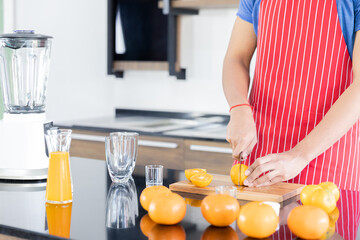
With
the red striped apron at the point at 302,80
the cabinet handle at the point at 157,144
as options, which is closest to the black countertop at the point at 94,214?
the red striped apron at the point at 302,80

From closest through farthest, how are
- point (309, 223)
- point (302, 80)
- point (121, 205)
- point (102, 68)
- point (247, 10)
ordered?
point (309, 223), point (121, 205), point (302, 80), point (247, 10), point (102, 68)

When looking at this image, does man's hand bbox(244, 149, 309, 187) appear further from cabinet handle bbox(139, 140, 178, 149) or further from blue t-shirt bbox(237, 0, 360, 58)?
cabinet handle bbox(139, 140, 178, 149)

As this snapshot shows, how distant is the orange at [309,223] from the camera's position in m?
0.93

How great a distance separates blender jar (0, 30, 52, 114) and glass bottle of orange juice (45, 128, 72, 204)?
0.38 metres

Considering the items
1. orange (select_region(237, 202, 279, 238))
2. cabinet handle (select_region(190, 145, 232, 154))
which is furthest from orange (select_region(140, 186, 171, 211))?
cabinet handle (select_region(190, 145, 232, 154))

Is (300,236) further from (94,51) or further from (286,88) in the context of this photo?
(94,51)

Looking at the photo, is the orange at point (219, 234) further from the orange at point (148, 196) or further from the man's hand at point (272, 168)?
the man's hand at point (272, 168)

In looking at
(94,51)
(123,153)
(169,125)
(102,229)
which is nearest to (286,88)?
(123,153)

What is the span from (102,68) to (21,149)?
2.28 metres

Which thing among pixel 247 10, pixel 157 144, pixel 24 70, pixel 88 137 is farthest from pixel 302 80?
pixel 88 137

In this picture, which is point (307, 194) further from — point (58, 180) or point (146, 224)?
point (58, 180)

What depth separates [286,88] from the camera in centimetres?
A: 167

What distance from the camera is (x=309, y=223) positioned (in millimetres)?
934

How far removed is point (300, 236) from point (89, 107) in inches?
119
